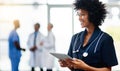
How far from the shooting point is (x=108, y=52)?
1611 mm

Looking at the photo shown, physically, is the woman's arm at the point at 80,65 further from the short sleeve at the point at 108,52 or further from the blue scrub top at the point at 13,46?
the blue scrub top at the point at 13,46

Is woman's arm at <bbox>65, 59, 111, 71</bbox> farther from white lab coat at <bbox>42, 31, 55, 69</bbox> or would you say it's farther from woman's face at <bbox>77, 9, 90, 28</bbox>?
white lab coat at <bbox>42, 31, 55, 69</bbox>

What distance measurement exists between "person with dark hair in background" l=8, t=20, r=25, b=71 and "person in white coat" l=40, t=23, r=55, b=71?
0.29 metres

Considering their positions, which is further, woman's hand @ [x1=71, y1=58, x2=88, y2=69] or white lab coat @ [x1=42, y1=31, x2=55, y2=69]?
white lab coat @ [x1=42, y1=31, x2=55, y2=69]

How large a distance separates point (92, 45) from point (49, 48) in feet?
5.60

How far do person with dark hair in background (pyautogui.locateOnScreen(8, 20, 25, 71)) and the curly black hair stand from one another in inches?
70.4

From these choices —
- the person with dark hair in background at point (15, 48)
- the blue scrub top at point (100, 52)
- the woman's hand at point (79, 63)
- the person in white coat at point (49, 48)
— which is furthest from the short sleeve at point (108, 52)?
the person with dark hair in background at point (15, 48)

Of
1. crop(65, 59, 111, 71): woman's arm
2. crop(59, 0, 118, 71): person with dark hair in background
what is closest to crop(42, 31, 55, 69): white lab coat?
crop(59, 0, 118, 71): person with dark hair in background

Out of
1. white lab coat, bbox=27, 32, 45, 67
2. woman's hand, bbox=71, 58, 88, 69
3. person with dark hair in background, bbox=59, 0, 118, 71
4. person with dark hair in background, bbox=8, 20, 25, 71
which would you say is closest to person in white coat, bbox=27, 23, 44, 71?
white lab coat, bbox=27, 32, 45, 67

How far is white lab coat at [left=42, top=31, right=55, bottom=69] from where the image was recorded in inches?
129

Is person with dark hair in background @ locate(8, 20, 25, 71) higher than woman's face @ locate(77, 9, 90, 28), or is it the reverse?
woman's face @ locate(77, 9, 90, 28)

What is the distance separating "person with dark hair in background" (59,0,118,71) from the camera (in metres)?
1.60

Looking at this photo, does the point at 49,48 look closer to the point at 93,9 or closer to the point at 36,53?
the point at 36,53

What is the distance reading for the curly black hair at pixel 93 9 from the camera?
5.43ft
